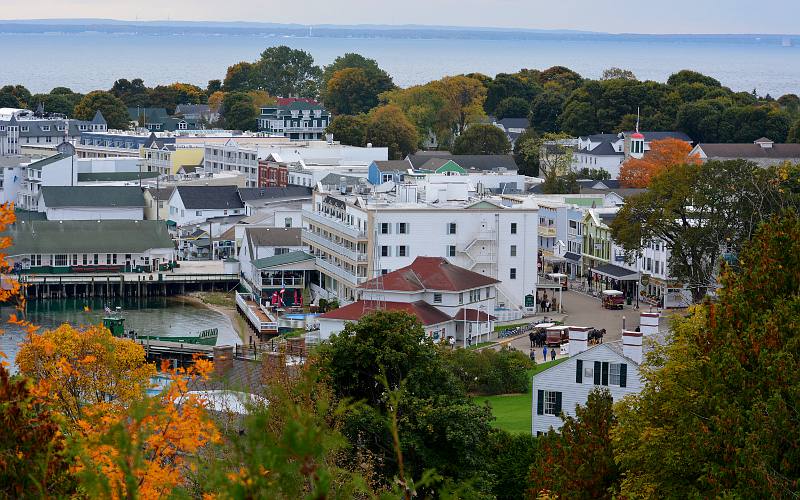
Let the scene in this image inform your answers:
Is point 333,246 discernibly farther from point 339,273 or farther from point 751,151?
point 751,151

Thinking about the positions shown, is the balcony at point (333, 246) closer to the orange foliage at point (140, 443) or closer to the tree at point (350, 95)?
the orange foliage at point (140, 443)

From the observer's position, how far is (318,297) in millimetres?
53812

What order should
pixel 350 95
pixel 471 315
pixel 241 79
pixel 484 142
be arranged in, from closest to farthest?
1. pixel 471 315
2. pixel 484 142
3. pixel 350 95
4. pixel 241 79

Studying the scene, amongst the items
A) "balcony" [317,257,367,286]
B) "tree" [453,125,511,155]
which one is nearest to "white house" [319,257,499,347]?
"balcony" [317,257,367,286]

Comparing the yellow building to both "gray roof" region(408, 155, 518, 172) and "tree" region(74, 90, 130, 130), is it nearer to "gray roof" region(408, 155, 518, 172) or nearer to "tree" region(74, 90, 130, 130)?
"gray roof" region(408, 155, 518, 172)

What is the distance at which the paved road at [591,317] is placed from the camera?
42.8 meters

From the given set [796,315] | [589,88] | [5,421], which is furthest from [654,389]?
[589,88]

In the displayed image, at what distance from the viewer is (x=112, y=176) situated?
267 ft

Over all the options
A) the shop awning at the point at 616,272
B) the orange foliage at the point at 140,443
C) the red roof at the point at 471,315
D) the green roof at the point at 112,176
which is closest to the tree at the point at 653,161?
the shop awning at the point at 616,272

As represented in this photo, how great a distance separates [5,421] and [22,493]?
0.78 metres

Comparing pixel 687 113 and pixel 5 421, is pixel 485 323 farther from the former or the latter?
pixel 687 113

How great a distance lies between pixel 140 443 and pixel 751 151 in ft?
237

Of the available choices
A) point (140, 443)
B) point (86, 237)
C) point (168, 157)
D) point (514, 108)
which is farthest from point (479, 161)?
point (140, 443)

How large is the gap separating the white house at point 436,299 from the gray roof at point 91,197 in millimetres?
28189
